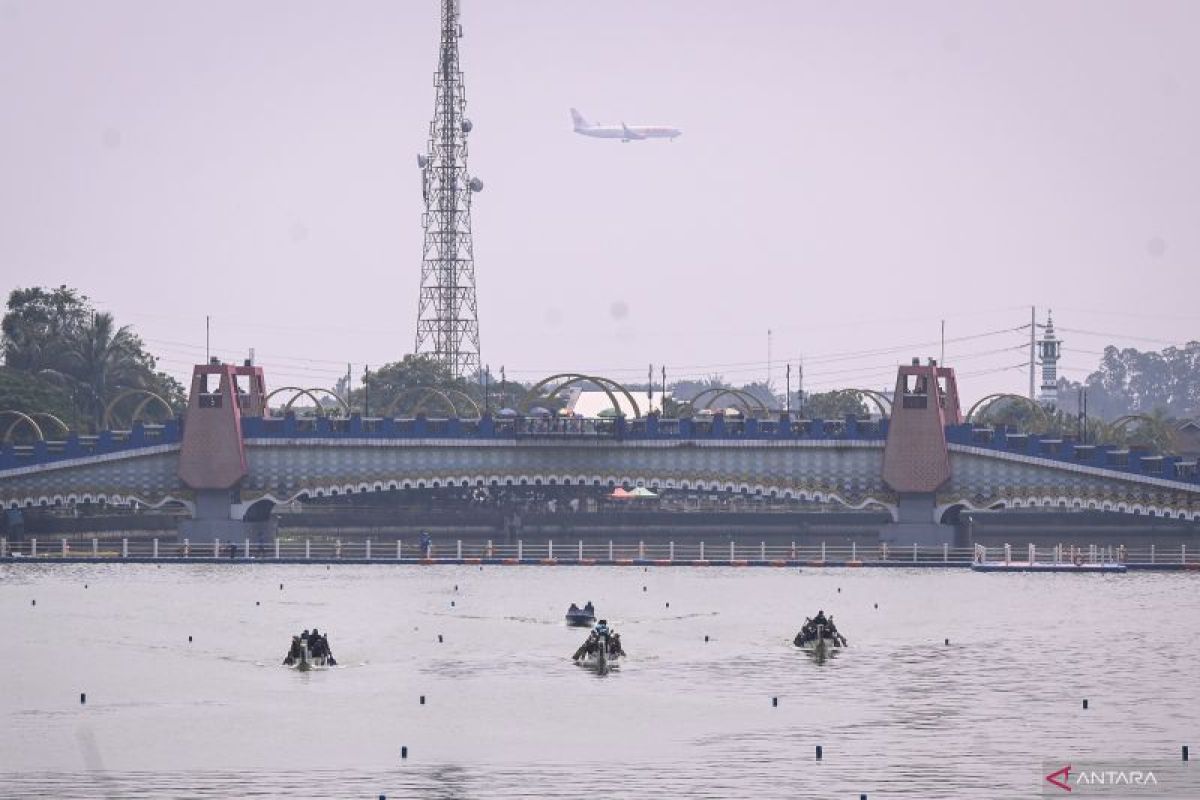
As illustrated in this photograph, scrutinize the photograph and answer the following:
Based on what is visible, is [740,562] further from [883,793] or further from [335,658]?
[883,793]

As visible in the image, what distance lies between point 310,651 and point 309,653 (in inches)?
4.7

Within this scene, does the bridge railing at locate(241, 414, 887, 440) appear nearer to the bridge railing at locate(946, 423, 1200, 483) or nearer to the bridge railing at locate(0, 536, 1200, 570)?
the bridge railing at locate(946, 423, 1200, 483)

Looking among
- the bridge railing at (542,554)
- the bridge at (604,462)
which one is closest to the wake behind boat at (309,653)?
the bridge railing at (542,554)

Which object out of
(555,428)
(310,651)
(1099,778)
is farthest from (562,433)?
(1099,778)

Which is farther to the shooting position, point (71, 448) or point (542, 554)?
point (542, 554)

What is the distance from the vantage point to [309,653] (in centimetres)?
10825

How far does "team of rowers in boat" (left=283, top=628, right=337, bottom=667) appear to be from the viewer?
353ft

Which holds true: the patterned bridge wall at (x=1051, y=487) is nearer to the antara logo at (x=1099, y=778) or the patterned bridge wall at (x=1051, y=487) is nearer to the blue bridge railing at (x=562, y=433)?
the blue bridge railing at (x=562, y=433)

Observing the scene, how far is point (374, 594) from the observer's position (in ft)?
482

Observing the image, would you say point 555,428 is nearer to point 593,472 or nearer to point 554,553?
point 593,472

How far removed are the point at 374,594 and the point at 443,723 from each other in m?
56.5

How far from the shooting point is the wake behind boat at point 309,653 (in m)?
108

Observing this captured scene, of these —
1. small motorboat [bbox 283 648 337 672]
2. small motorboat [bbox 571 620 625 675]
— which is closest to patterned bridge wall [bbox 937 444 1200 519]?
small motorboat [bbox 571 620 625 675]

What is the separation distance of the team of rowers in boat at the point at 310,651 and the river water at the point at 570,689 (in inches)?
60.5
